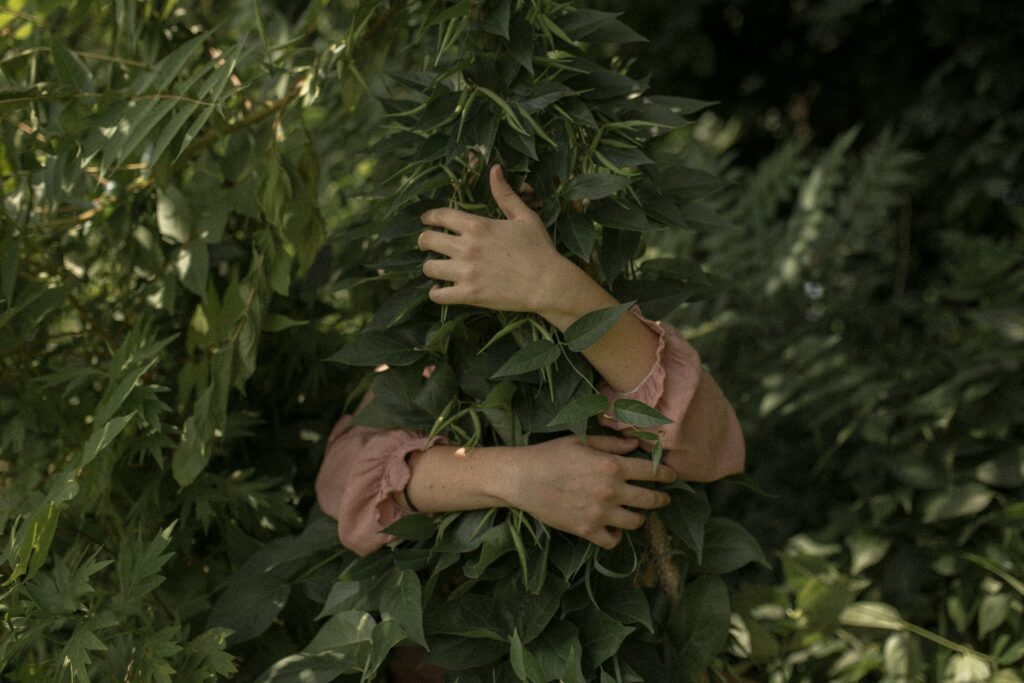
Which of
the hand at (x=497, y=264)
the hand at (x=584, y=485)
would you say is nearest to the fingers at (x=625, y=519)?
the hand at (x=584, y=485)

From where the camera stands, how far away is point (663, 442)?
93 centimetres

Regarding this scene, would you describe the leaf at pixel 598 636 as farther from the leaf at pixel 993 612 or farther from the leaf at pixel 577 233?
the leaf at pixel 993 612

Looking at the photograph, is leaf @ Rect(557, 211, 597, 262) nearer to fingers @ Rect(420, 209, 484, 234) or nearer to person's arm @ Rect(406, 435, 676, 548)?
fingers @ Rect(420, 209, 484, 234)

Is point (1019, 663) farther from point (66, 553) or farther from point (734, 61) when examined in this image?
point (734, 61)

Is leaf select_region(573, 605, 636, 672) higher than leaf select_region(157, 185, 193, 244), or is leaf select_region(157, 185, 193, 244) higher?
leaf select_region(157, 185, 193, 244)

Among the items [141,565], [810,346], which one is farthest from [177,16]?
[810,346]

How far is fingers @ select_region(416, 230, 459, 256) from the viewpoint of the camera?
87 cm

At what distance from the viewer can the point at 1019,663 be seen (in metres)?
1.43

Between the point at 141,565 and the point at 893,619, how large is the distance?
103 cm

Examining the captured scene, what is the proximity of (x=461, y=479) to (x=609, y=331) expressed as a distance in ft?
0.64

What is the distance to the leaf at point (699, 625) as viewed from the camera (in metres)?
0.99

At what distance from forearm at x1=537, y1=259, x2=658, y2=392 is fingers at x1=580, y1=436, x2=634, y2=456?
52 mm

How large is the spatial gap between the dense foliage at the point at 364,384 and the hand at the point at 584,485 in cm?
3

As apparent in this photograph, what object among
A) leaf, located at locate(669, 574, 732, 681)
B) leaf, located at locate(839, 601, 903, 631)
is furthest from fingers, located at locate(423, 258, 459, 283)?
leaf, located at locate(839, 601, 903, 631)
